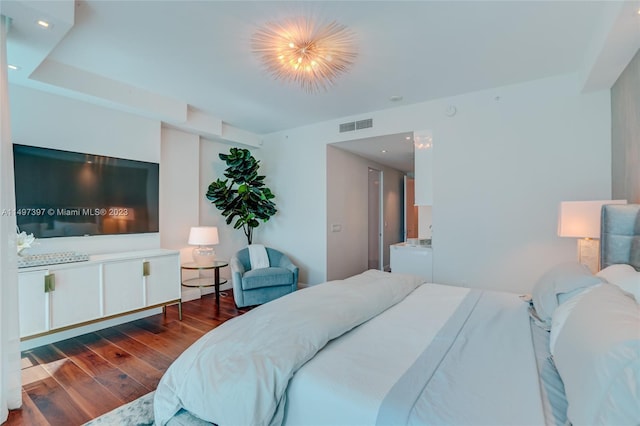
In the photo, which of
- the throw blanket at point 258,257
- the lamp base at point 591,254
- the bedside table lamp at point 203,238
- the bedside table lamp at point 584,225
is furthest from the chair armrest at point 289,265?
the lamp base at point 591,254

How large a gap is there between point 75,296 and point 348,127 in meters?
3.76

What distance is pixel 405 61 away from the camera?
285 cm

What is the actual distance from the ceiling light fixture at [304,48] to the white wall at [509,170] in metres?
1.60

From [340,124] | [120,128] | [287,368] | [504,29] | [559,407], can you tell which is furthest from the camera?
[340,124]

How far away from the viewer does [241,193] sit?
15.3 ft

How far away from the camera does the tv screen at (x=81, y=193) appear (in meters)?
2.90

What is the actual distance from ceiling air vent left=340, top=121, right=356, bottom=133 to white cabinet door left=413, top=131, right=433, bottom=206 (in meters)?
0.90

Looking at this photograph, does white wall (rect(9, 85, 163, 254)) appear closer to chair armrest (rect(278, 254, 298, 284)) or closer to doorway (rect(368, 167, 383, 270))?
chair armrest (rect(278, 254, 298, 284))

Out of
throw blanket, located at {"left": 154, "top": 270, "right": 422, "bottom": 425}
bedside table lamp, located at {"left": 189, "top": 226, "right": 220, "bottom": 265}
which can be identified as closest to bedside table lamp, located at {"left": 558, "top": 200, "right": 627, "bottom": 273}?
throw blanket, located at {"left": 154, "top": 270, "right": 422, "bottom": 425}

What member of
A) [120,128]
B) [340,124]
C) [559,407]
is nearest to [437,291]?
[559,407]

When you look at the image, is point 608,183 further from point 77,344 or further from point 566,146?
point 77,344

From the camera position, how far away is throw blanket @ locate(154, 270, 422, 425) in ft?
4.04

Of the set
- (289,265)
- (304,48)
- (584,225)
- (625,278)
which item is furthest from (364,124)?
(625,278)

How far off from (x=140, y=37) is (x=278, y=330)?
101 inches
